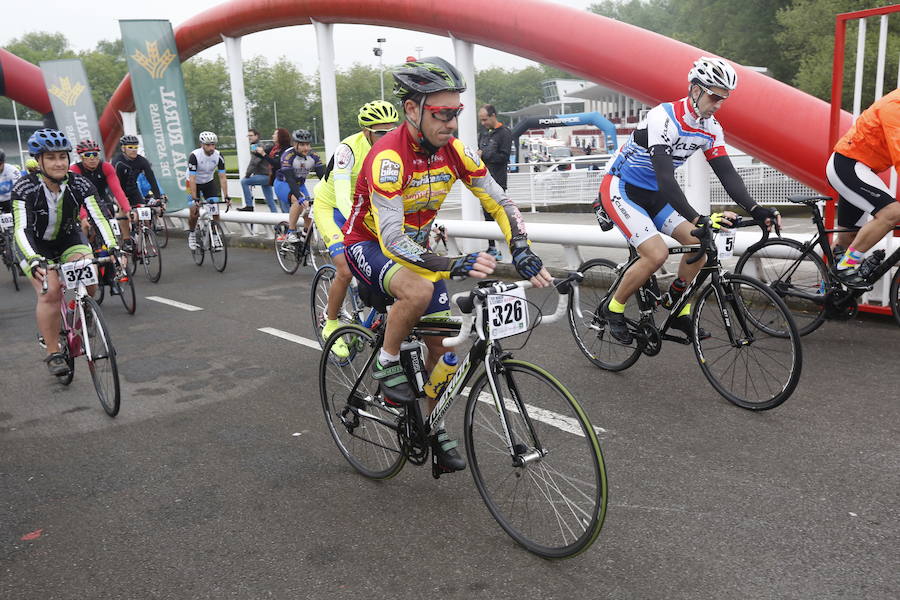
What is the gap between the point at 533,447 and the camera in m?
3.34

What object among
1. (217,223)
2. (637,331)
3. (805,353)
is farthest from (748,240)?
(217,223)

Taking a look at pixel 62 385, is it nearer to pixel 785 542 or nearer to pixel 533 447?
pixel 533 447

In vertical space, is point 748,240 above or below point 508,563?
above

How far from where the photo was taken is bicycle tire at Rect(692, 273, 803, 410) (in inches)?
190

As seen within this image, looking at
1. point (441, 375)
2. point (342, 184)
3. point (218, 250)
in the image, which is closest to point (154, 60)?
point (218, 250)

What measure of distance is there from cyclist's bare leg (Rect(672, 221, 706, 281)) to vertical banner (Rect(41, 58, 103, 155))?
57.9 ft

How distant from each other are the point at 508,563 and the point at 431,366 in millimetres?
1216

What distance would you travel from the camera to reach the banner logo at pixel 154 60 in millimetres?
17516

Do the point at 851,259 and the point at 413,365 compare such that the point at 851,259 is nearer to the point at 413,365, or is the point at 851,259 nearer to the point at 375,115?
the point at 375,115

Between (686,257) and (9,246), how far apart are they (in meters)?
11.9

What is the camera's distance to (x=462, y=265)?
3.15 meters

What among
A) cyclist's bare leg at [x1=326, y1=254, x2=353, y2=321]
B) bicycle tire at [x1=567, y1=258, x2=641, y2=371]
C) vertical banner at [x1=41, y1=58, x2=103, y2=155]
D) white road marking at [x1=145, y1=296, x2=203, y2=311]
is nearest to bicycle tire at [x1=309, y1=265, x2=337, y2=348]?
cyclist's bare leg at [x1=326, y1=254, x2=353, y2=321]

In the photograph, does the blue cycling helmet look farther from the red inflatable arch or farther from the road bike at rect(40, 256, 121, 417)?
the red inflatable arch

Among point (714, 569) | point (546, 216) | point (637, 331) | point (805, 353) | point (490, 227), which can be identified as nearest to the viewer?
point (714, 569)
